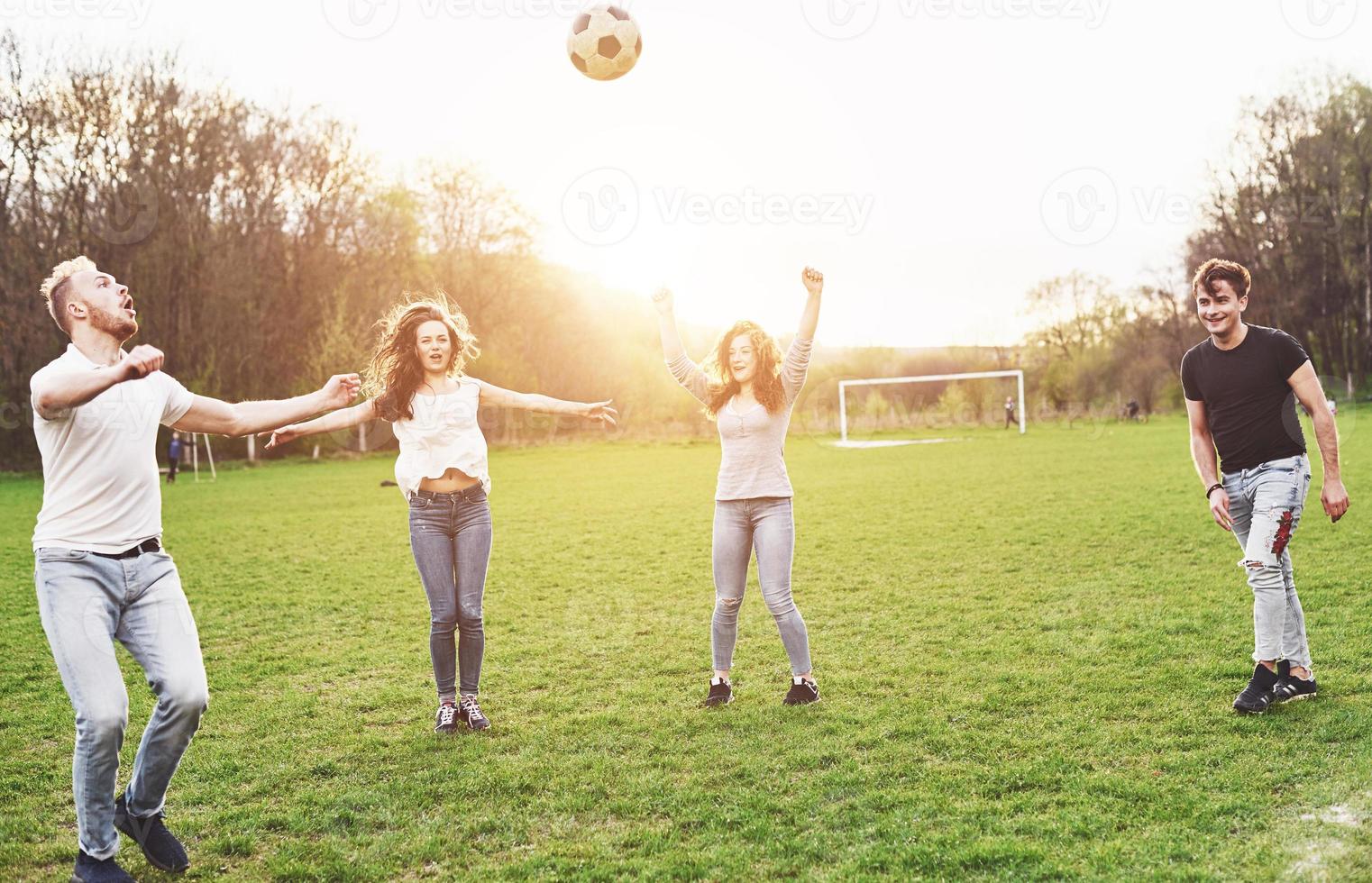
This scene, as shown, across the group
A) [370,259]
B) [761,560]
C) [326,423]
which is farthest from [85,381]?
[370,259]

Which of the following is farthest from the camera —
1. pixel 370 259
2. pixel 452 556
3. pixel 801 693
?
pixel 370 259

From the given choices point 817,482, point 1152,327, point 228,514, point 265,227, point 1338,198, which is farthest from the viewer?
point 1152,327

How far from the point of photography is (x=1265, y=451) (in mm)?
5051

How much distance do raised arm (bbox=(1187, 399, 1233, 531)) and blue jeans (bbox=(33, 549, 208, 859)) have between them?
474 centimetres

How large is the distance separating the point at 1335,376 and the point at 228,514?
5101cm

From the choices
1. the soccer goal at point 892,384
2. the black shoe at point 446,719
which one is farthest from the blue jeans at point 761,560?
the soccer goal at point 892,384

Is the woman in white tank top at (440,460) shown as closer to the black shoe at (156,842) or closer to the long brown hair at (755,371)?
the long brown hair at (755,371)

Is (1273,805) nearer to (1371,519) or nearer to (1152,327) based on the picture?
(1371,519)

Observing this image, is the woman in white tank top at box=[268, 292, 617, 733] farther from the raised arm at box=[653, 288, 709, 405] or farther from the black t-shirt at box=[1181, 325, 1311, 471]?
the black t-shirt at box=[1181, 325, 1311, 471]

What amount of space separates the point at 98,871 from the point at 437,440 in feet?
7.68

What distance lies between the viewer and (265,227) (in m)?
38.8

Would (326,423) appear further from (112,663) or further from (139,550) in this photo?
(112,663)

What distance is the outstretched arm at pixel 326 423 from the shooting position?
15.2ft

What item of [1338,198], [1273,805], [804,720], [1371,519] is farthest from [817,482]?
[1338,198]
